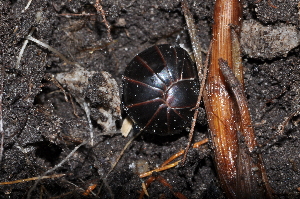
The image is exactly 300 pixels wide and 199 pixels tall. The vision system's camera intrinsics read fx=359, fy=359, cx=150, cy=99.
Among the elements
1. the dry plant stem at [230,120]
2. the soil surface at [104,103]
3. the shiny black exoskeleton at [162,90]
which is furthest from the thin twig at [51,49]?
the dry plant stem at [230,120]

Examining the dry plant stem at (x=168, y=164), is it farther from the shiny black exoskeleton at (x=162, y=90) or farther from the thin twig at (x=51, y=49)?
the thin twig at (x=51, y=49)

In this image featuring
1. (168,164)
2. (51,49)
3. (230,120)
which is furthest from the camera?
(168,164)

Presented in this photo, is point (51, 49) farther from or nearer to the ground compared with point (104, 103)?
farther from the ground

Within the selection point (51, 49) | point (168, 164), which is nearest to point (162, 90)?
point (168, 164)

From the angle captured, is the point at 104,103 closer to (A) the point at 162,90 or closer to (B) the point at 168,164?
(A) the point at 162,90

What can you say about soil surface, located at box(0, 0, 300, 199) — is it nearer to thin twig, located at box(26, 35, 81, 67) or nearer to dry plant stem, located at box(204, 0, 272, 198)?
thin twig, located at box(26, 35, 81, 67)
